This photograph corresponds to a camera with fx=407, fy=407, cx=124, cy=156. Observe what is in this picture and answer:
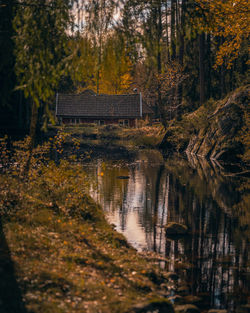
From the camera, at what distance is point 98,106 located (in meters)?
65.4

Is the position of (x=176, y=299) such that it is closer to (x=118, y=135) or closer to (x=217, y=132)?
(x=217, y=132)

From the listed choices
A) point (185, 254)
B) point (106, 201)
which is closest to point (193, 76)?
point (106, 201)

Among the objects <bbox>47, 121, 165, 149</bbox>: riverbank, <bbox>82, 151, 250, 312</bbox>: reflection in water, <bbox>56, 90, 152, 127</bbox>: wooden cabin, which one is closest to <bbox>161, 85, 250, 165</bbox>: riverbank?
<bbox>82, 151, 250, 312</bbox>: reflection in water

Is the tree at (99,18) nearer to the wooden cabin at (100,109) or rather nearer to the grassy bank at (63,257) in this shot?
the grassy bank at (63,257)

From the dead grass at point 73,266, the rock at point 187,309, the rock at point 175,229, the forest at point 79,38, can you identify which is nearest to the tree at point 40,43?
the forest at point 79,38

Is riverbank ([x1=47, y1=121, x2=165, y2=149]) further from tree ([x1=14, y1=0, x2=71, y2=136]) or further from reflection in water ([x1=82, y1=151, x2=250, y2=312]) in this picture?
tree ([x1=14, y1=0, x2=71, y2=136])

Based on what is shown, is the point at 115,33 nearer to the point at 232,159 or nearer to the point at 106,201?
the point at 106,201

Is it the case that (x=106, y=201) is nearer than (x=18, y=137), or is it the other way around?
(x=106, y=201)

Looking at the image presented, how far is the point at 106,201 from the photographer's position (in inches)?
667

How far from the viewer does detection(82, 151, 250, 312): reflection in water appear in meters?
9.29

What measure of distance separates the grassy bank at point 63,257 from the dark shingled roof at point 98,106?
171 ft

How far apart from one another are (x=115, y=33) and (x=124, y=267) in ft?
15.9

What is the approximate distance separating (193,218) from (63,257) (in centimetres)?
761

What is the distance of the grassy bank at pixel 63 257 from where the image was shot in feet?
21.4
